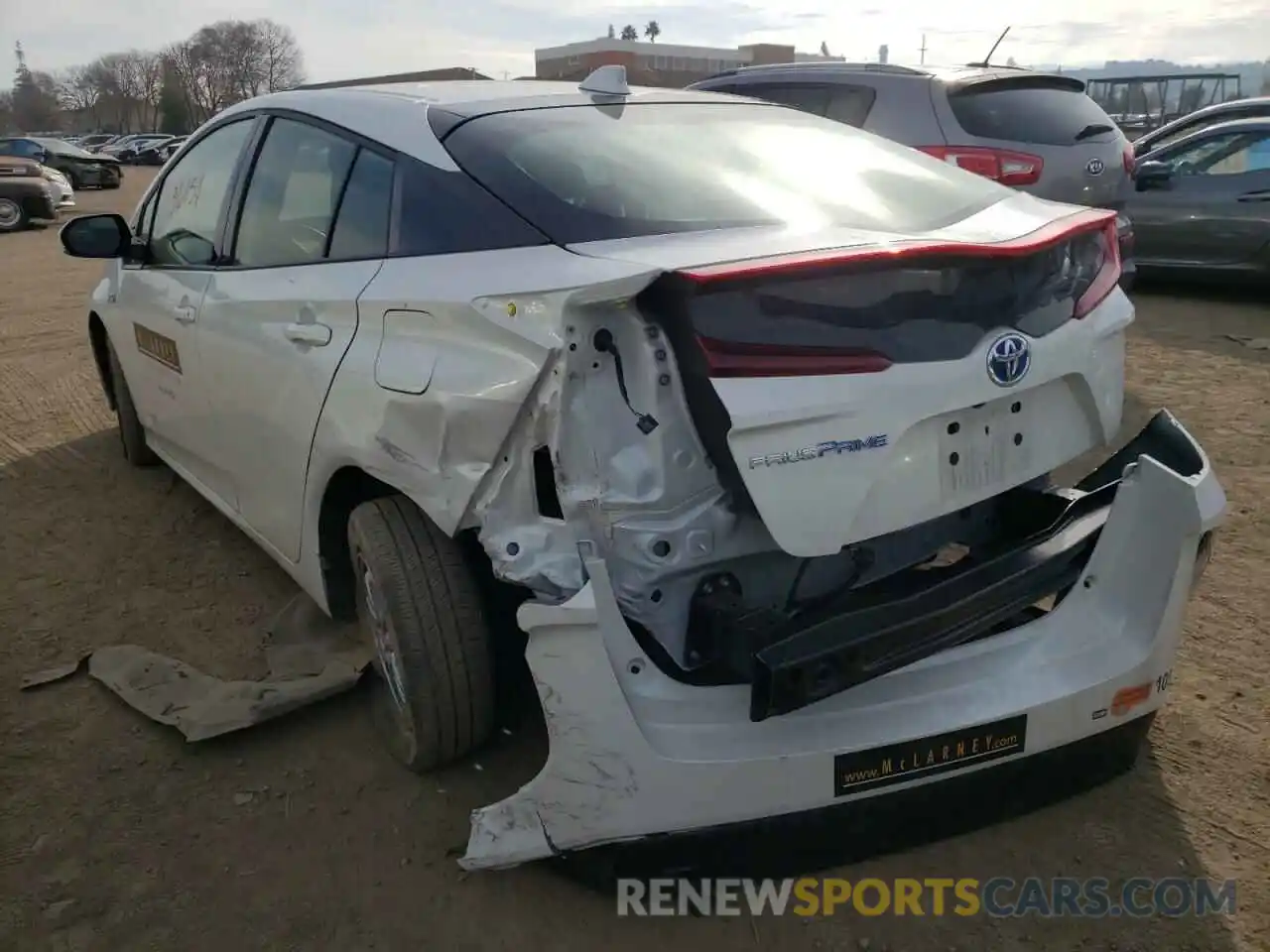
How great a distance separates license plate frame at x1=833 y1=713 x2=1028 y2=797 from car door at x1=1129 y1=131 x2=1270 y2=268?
23.8 ft

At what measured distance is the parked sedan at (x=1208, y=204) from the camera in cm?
786

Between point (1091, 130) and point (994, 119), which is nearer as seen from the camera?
point (994, 119)

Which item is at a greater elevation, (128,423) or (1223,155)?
(1223,155)

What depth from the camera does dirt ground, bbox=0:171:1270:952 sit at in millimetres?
2176

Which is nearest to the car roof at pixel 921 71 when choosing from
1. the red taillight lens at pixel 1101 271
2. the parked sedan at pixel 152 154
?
the red taillight lens at pixel 1101 271

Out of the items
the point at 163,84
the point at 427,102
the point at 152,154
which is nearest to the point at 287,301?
the point at 427,102

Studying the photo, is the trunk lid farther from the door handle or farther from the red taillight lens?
the door handle

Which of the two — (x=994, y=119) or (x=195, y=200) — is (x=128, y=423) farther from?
(x=994, y=119)

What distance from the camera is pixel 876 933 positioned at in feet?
7.04

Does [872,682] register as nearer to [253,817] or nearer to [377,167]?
[253,817]

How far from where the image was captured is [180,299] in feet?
11.9

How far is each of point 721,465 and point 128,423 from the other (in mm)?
3829

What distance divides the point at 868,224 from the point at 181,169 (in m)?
2.97

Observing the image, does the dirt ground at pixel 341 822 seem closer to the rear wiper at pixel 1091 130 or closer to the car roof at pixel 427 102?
the car roof at pixel 427 102
